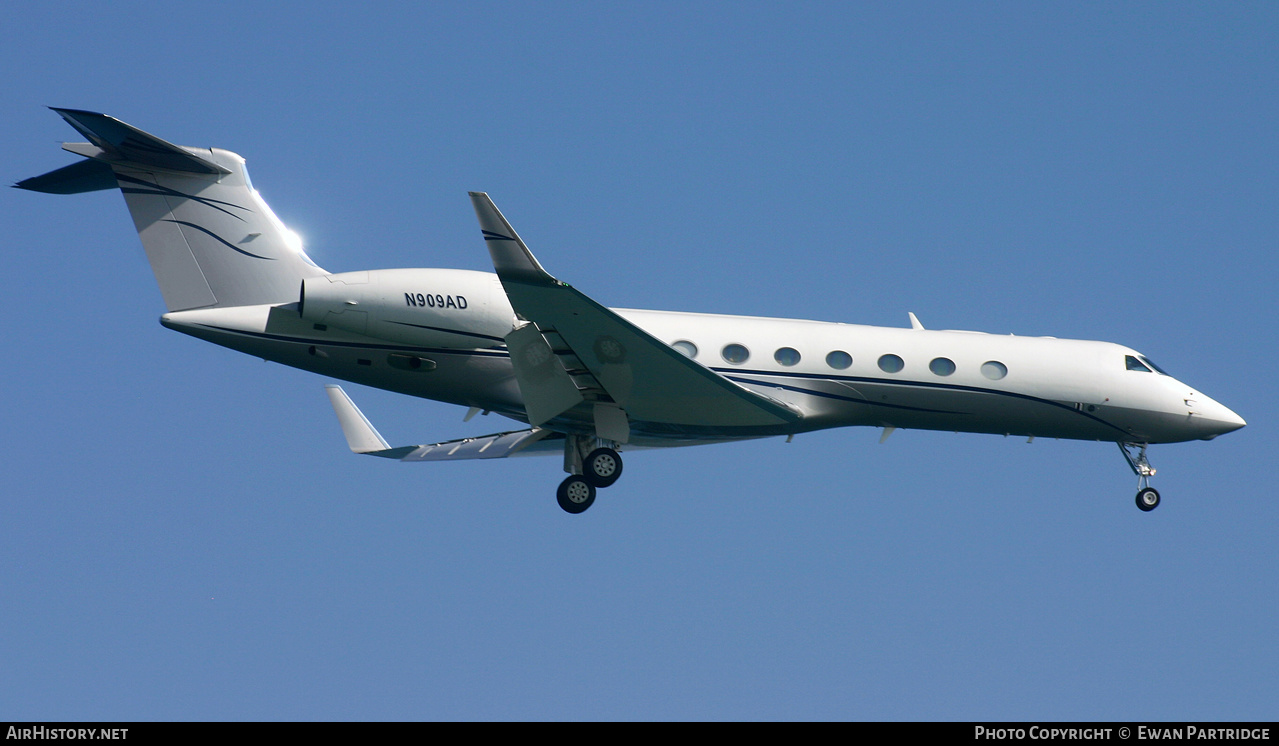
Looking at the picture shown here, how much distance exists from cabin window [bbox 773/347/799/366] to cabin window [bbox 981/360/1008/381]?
2971mm

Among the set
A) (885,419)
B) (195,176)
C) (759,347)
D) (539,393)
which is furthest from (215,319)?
(885,419)

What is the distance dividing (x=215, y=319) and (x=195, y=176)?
7.20ft

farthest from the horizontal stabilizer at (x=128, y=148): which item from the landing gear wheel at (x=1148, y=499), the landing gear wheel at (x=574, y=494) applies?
the landing gear wheel at (x=1148, y=499)

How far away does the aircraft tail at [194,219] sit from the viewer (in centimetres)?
1717

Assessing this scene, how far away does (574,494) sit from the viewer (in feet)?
58.7

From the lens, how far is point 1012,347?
1908cm

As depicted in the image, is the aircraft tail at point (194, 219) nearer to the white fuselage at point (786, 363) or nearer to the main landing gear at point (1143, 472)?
the white fuselage at point (786, 363)

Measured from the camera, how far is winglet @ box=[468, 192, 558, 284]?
1372 cm

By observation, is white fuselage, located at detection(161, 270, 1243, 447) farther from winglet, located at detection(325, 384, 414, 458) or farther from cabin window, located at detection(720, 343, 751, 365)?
winglet, located at detection(325, 384, 414, 458)

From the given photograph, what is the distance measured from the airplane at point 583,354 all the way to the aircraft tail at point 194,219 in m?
0.02

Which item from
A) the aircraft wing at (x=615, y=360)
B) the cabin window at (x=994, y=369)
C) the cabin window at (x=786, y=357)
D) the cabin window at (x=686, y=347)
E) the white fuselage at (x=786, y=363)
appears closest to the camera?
the aircraft wing at (x=615, y=360)

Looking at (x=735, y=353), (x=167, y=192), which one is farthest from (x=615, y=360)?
(x=167, y=192)

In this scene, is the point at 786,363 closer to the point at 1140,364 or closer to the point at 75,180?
the point at 1140,364
